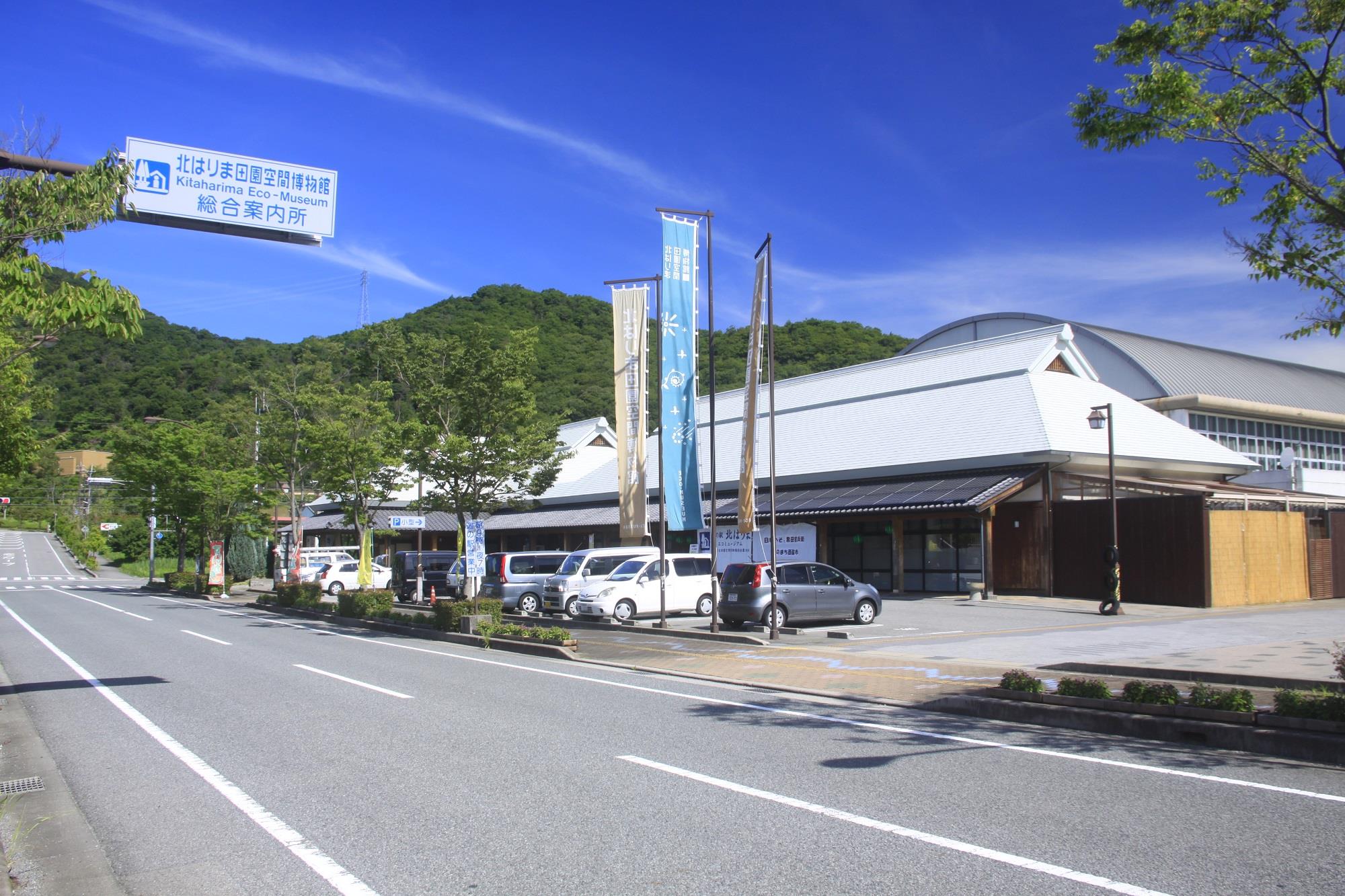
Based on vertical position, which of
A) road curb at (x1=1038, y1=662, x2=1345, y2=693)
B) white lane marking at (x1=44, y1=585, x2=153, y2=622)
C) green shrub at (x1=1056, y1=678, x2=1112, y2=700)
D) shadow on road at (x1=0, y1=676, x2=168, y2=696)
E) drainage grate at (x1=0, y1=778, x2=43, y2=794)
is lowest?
white lane marking at (x1=44, y1=585, x2=153, y2=622)

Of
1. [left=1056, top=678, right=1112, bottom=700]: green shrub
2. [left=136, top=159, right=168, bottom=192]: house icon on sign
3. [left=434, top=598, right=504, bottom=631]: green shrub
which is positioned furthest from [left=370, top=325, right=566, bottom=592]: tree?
[left=1056, top=678, right=1112, bottom=700]: green shrub

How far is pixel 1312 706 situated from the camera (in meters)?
8.45

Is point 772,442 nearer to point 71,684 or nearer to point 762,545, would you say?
point 762,545

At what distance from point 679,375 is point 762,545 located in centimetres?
729

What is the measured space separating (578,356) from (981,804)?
62100 millimetres

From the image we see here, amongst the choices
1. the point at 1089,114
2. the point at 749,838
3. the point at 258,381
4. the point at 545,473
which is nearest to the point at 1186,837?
the point at 749,838

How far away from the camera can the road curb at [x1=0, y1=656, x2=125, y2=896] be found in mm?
5250

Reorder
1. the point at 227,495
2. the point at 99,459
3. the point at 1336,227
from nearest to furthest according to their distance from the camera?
the point at 1336,227, the point at 227,495, the point at 99,459

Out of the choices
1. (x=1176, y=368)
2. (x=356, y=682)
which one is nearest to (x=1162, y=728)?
(x=356, y=682)

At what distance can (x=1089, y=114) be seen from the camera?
989cm

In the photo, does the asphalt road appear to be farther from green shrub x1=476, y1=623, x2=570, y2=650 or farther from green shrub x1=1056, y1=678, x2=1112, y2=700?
green shrub x1=476, y1=623, x2=570, y2=650

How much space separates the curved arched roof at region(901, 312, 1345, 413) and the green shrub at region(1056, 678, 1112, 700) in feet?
129

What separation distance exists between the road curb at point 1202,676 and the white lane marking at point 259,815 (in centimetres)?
993

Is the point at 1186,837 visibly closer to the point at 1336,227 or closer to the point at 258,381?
the point at 1336,227
